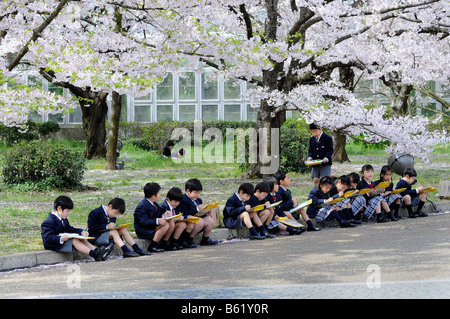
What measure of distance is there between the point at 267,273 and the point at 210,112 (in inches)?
1035

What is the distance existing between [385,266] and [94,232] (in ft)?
11.9

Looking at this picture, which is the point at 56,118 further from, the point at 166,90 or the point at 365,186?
the point at 365,186

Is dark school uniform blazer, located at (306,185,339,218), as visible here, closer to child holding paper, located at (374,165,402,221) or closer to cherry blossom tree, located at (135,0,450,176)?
child holding paper, located at (374,165,402,221)

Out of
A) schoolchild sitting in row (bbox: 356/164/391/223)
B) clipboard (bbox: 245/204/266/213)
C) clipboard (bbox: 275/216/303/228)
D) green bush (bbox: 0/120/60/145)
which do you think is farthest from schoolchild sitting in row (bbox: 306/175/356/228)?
green bush (bbox: 0/120/60/145)

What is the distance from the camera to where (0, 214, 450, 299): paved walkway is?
6.14 m

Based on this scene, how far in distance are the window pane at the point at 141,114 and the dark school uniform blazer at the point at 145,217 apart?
79.6 feet

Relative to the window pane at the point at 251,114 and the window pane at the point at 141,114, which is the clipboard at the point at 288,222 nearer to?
the window pane at the point at 251,114

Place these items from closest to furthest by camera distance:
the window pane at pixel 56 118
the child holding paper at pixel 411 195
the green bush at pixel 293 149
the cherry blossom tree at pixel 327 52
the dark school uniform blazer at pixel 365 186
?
the dark school uniform blazer at pixel 365 186 < the child holding paper at pixel 411 195 < the cherry blossom tree at pixel 327 52 < the green bush at pixel 293 149 < the window pane at pixel 56 118

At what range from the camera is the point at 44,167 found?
51.8 feet

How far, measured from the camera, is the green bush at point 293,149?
1933 centimetres

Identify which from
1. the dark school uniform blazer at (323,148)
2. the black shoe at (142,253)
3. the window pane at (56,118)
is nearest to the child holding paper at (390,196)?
the dark school uniform blazer at (323,148)

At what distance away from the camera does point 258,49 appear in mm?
14375

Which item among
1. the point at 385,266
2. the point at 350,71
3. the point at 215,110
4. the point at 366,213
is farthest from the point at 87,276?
the point at 215,110

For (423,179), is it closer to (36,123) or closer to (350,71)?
(350,71)
